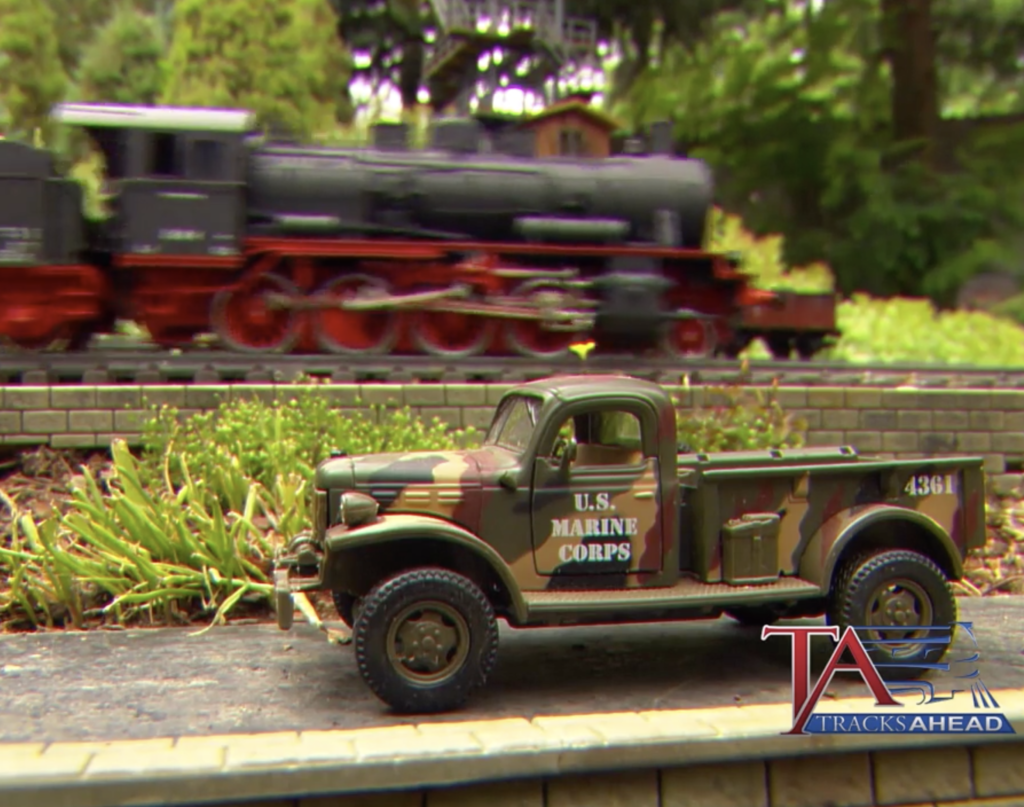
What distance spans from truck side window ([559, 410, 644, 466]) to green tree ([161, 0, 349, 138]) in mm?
18070

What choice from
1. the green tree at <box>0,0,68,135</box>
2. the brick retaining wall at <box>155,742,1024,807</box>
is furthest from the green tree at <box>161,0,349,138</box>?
the brick retaining wall at <box>155,742,1024,807</box>

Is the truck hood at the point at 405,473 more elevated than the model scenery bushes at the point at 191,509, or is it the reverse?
the truck hood at the point at 405,473

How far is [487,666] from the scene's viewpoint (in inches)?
177

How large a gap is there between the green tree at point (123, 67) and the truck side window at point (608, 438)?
2908 cm

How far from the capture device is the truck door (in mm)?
4789

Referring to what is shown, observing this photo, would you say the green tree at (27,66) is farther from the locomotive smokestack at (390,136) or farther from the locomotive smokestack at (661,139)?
the locomotive smokestack at (661,139)

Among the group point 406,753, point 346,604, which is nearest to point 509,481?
point 346,604

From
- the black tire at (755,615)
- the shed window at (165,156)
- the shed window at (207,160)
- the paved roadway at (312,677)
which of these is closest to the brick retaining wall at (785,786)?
the paved roadway at (312,677)

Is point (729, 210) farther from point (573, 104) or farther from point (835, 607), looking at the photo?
point (835, 607)

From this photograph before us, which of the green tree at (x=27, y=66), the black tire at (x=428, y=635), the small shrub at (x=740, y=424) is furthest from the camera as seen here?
the green tree at (x=27, y=66)

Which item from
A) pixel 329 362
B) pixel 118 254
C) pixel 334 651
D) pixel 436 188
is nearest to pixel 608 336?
pixel 436 188

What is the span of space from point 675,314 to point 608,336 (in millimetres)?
860

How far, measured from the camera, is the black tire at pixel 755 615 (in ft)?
19.1

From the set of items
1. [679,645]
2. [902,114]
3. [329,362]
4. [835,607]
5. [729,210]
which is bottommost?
[679,645]
